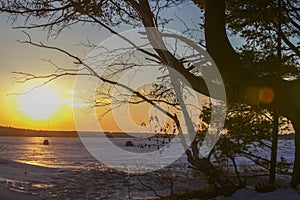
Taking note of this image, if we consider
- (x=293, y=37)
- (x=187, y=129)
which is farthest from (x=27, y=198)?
(x=293, y=37)

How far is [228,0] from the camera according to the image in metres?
9.97

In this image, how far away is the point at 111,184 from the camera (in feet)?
75.8

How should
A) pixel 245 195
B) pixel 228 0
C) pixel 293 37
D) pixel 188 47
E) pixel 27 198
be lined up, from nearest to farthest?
pixel 245 195 → pixel 188 47 → pixel 228 0 → pixel 293 37 → pixel 27 198

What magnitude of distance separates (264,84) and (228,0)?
10.5 ft

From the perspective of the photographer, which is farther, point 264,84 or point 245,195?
point 245,195

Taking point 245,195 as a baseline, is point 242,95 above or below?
above

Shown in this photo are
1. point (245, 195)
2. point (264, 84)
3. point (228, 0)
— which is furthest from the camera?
point (228, 0)

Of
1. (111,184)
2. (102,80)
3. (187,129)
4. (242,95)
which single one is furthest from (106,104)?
(111,184)

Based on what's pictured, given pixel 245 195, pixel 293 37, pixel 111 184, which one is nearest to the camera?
pixel 245 195

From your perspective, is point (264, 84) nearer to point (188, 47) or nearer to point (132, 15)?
point (188, 47)

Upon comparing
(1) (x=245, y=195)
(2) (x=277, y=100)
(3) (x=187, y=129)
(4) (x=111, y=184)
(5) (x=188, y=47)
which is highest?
(5) (x=188, y=47)

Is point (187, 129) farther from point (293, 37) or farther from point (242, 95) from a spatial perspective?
point (293, 37)

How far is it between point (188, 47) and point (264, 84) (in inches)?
75.0

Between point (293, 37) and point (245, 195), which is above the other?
point (293, 37)
